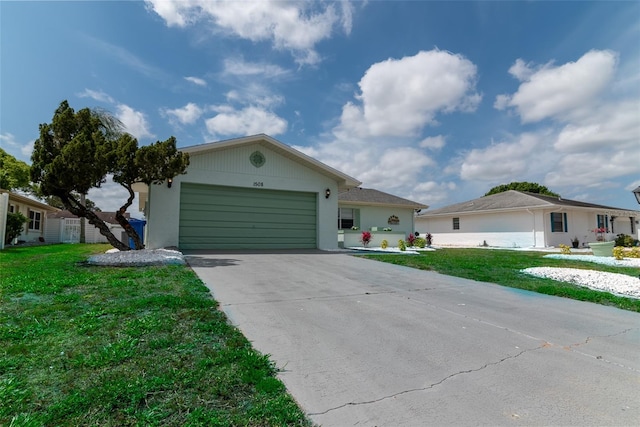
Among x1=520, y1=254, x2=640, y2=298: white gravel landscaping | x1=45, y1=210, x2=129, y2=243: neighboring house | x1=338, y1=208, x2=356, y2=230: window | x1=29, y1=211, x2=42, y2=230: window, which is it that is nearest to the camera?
x1=520, y1=254, x2=640, y2=298: white gravel landscaping

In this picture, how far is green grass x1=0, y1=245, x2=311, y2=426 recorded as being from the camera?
1.95 metres

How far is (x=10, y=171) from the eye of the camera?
959 inches

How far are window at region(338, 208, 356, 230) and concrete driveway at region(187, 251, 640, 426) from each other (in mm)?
14273

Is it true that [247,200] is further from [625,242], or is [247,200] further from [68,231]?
[625,242]

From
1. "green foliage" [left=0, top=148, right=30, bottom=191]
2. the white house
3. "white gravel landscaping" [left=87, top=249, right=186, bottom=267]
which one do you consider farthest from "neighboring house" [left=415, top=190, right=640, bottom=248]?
"green foliage" [left=0, top=148, right=30, bottom=191]

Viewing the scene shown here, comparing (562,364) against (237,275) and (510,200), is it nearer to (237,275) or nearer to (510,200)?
(237,275)

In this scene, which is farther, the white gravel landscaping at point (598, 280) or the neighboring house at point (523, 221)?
the neighboring house at point (523, 221)

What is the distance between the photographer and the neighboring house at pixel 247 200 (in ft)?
36.0

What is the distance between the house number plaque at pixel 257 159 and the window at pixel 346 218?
866cm

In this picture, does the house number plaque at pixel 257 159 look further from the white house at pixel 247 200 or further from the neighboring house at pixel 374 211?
the neighboring house at pixel 374 211

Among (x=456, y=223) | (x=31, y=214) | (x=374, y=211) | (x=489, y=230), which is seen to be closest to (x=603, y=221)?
(x=489, y=230)

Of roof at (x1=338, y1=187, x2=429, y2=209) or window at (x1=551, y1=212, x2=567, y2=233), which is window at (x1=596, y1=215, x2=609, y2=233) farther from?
roof at (x1=338, y1=187, x2=429, y2=209)

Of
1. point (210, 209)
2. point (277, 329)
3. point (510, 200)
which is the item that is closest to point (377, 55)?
point (210, 209)

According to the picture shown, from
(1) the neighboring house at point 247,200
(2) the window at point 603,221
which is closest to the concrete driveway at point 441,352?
(1) the neighboring house at point 247,200
